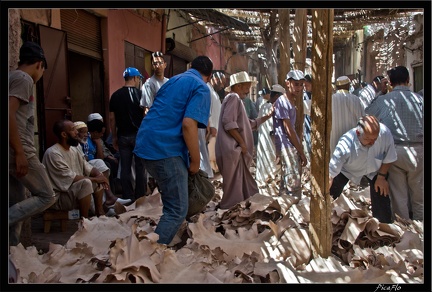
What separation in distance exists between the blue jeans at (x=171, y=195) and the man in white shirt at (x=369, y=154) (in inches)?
62.6

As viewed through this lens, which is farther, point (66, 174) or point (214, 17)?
point (214, 17)

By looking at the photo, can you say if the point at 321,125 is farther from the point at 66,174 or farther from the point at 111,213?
the point at 111,213

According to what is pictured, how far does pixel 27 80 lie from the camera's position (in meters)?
3.60

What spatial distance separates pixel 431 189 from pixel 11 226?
110 inches

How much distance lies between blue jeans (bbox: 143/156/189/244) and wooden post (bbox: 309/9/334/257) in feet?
3.02

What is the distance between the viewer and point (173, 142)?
3793 millimetres

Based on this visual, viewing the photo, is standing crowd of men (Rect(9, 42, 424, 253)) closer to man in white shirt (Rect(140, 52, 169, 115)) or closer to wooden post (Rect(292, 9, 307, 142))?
man in white shirt (Rect(140, 52, 169, 115))

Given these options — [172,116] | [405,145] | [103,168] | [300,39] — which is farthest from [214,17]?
[172,116]

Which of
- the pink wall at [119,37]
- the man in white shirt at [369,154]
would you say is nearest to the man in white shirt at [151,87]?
the man in white shirt at [369,154]

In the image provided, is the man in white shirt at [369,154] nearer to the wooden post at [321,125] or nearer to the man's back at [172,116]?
the wooden post at [321,125]

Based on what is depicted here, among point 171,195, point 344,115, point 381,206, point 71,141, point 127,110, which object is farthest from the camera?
point 344,115

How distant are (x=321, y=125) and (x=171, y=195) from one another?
3.78 feet

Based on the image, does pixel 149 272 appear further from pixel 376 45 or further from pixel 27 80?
pixel 376 45
